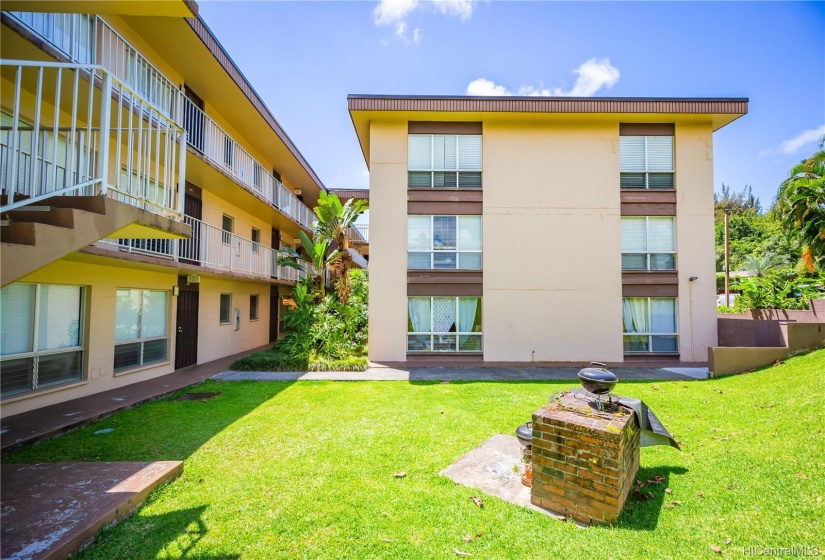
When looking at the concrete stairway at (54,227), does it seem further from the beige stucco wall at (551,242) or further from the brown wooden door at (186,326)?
the beige stucco wall at (551,242)

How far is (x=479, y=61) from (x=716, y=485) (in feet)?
37.6

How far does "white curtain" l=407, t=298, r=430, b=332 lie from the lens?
505 inches

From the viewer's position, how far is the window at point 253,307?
16547 mm

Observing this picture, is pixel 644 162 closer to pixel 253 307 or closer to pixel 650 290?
pixel 650 290

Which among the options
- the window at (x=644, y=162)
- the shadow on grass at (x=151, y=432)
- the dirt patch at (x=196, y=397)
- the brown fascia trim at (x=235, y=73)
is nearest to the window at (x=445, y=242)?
the window at (x=644, y=162)

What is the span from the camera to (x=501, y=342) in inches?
501

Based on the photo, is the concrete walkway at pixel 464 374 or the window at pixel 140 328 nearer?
the window at pixel 140 328

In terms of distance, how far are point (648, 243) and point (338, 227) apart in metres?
11.9

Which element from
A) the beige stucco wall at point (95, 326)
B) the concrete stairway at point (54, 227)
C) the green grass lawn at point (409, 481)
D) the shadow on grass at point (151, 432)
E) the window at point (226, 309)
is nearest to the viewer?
the concrete stairway at point (54, 227)

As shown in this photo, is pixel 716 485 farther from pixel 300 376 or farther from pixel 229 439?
pixel 300 376

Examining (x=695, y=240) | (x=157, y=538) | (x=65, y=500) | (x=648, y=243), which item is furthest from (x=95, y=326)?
(x=695, y=240)

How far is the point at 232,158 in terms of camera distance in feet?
43.4

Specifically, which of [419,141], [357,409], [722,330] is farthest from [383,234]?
[722,330]

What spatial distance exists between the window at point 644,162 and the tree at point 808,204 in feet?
21.2
